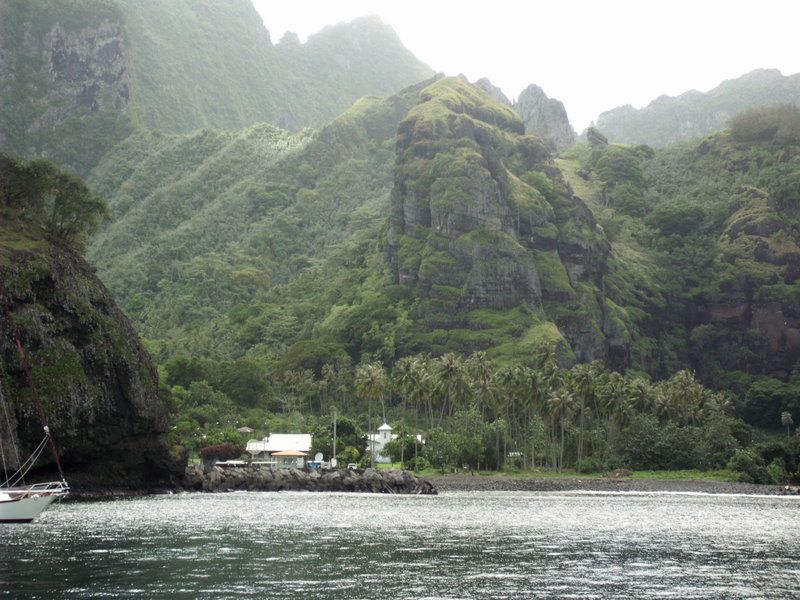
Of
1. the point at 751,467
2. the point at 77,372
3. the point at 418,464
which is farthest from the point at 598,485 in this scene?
the point at 77,372

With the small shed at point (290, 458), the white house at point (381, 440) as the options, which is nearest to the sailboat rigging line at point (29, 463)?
the small shed at point (290, 458)

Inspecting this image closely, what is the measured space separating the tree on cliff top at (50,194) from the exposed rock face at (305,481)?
33.7 meters

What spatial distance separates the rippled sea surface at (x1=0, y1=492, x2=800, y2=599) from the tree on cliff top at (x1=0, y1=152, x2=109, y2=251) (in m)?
38.8

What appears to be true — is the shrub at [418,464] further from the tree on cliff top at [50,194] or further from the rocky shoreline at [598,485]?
the tree on cliff top at [50,194]

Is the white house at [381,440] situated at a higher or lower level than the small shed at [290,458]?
higher

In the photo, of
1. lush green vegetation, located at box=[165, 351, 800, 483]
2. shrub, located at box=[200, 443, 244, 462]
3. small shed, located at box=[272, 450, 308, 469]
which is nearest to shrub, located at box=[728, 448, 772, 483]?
lush green vegetation, located at box=[165, 351, 800, 483]

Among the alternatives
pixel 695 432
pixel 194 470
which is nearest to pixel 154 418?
pixel 194 470

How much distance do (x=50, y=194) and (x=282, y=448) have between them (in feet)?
215

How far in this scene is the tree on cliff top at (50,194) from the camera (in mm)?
119250

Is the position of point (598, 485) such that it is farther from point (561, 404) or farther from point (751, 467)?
point (751, 467)

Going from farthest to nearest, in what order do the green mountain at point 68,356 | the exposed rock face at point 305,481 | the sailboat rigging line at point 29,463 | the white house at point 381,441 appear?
the white house at point 381,441
the exposed rock face at point 305,481
the green mountain at point 68,356
the sailboat rigging line at point 29,463

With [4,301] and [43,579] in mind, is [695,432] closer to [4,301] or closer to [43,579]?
[4,301]

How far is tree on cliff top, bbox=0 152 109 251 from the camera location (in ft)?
391

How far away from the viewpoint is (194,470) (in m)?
136
